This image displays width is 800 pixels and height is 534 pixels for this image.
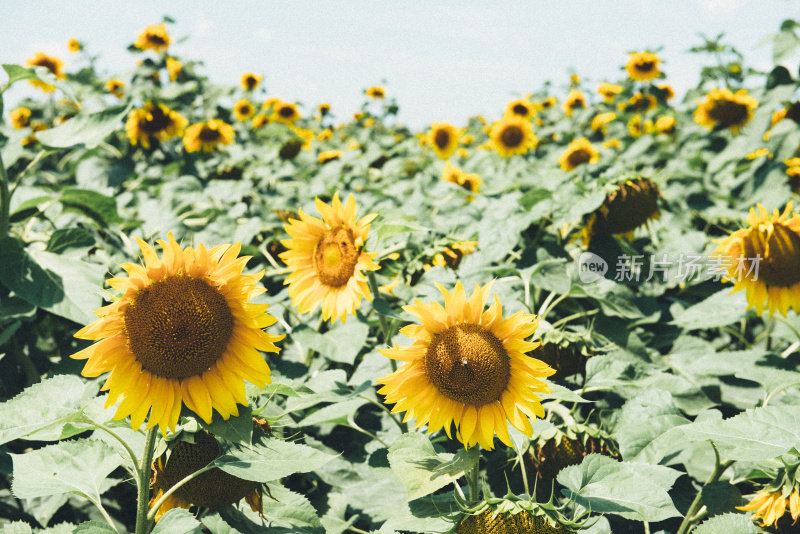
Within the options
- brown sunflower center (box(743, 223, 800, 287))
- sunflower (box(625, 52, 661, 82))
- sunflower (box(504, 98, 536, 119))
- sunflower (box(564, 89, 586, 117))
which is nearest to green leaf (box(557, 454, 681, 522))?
brown sunflower center (box(743, 223, 800, 287))

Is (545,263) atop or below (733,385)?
atop

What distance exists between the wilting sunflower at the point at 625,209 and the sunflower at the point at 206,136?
327cm

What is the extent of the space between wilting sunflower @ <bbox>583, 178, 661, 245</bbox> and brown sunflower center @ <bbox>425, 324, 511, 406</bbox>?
1.26 metres

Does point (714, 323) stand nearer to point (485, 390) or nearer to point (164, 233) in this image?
point (485, 390)

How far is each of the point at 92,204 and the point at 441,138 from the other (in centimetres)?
331

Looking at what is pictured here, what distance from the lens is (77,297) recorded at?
1.81 meters

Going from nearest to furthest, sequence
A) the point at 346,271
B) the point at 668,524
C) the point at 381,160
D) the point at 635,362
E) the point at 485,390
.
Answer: the point at 485,390, the point at 668,524, the point at 346,271, the point at 635,362, the point at 381,160

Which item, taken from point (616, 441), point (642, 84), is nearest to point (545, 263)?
point (616, 441)

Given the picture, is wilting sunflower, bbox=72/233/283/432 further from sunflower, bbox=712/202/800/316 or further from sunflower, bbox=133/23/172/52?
sunflower, bbox=133/23/172/52

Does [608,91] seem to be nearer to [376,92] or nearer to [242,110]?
[376,92]

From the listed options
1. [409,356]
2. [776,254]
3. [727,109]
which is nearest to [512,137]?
[727,109]

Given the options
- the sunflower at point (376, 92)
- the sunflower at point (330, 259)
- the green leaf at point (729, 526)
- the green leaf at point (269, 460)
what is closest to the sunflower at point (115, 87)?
the sunflower at point (376, 92)

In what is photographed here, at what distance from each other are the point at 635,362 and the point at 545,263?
0.44 meters

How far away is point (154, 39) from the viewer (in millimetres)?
5230
